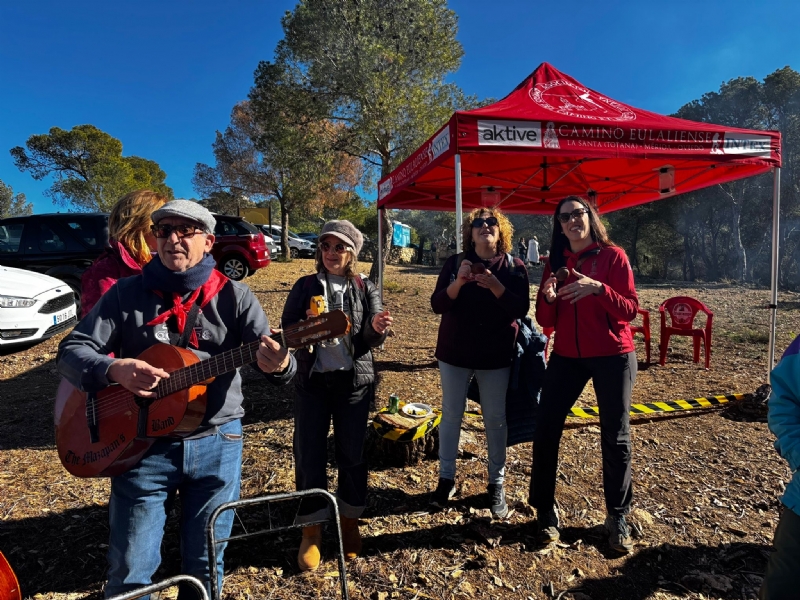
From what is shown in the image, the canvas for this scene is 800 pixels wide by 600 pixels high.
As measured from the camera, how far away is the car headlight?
234 inches

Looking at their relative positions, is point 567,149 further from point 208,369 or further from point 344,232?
point 208,369

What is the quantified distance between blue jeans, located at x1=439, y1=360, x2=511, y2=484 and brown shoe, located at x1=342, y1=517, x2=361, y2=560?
2.56 feet

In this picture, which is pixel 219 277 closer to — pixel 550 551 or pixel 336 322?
pixel 336 322

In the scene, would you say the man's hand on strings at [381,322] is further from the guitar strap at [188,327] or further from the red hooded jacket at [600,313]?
the red hooded jacket at [600,313]

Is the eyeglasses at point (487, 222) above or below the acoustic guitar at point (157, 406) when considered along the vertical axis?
above

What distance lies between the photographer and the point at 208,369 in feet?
5.53

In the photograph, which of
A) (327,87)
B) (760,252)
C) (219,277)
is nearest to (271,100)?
(327,87)

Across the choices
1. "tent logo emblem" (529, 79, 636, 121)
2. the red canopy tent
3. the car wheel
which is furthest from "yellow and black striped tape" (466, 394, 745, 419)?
the car wheel

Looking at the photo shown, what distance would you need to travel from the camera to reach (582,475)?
343 cm

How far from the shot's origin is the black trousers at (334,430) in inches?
94.7

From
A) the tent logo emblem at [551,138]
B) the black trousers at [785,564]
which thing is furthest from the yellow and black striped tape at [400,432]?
the tent logo emblem at [551,138]

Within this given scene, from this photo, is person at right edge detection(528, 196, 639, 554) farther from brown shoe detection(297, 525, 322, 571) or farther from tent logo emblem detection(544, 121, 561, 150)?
tent logo emblem detection(544, 121, 561, 150)

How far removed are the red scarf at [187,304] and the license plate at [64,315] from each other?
6298 mm

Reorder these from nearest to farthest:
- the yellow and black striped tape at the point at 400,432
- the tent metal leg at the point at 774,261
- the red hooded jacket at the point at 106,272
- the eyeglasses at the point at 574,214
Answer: the red hooded jacket at the point at 106,272, the eyeglasses at the point at 574,214, the yellow and black striped tape at the point at 400,432, the tent metal leg at the point at 774,261
